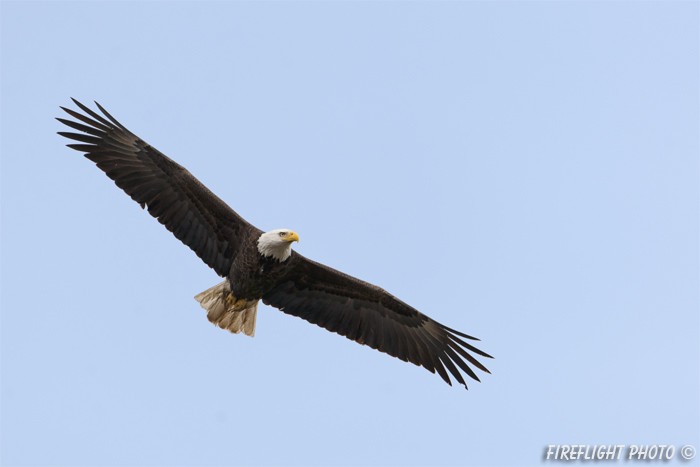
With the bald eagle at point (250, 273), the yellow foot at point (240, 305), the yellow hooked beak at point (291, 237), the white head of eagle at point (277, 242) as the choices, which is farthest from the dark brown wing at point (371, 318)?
the yellow hooked beak at point (291, 237)

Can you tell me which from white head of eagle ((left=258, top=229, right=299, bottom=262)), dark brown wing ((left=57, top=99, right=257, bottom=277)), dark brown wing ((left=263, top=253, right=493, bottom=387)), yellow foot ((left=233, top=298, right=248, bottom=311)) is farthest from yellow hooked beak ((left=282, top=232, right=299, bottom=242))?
yellow foot ((left=233, top=298, right=248, bottom=311))

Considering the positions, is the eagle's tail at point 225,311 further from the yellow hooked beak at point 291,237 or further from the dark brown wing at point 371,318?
the yellow hooked beak at point 291,237

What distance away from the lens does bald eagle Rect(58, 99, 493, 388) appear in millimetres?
8844

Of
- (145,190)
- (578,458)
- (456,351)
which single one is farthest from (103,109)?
(578,458)

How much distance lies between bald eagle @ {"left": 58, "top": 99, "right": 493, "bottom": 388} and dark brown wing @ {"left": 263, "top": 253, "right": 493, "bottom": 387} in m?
0.01

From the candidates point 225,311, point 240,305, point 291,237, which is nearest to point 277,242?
point 291,237

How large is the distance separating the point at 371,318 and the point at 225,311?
2.09 m

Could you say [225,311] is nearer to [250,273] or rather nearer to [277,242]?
[250,273]

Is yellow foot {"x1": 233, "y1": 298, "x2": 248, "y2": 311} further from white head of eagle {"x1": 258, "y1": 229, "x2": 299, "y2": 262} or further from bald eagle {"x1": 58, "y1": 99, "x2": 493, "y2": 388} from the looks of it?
white head of eagle {"x1": 258, "y1": 229, "x2": 299, "y2": 262}

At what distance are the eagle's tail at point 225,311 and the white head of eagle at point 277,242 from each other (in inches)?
47.8

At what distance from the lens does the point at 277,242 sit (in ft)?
27.8

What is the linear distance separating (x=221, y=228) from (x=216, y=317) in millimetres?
1430

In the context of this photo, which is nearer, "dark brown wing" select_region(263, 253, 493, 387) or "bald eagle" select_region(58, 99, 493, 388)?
→ "bald eagle" select_region(58, 99, 493, 388)

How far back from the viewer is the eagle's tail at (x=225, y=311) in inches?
377
